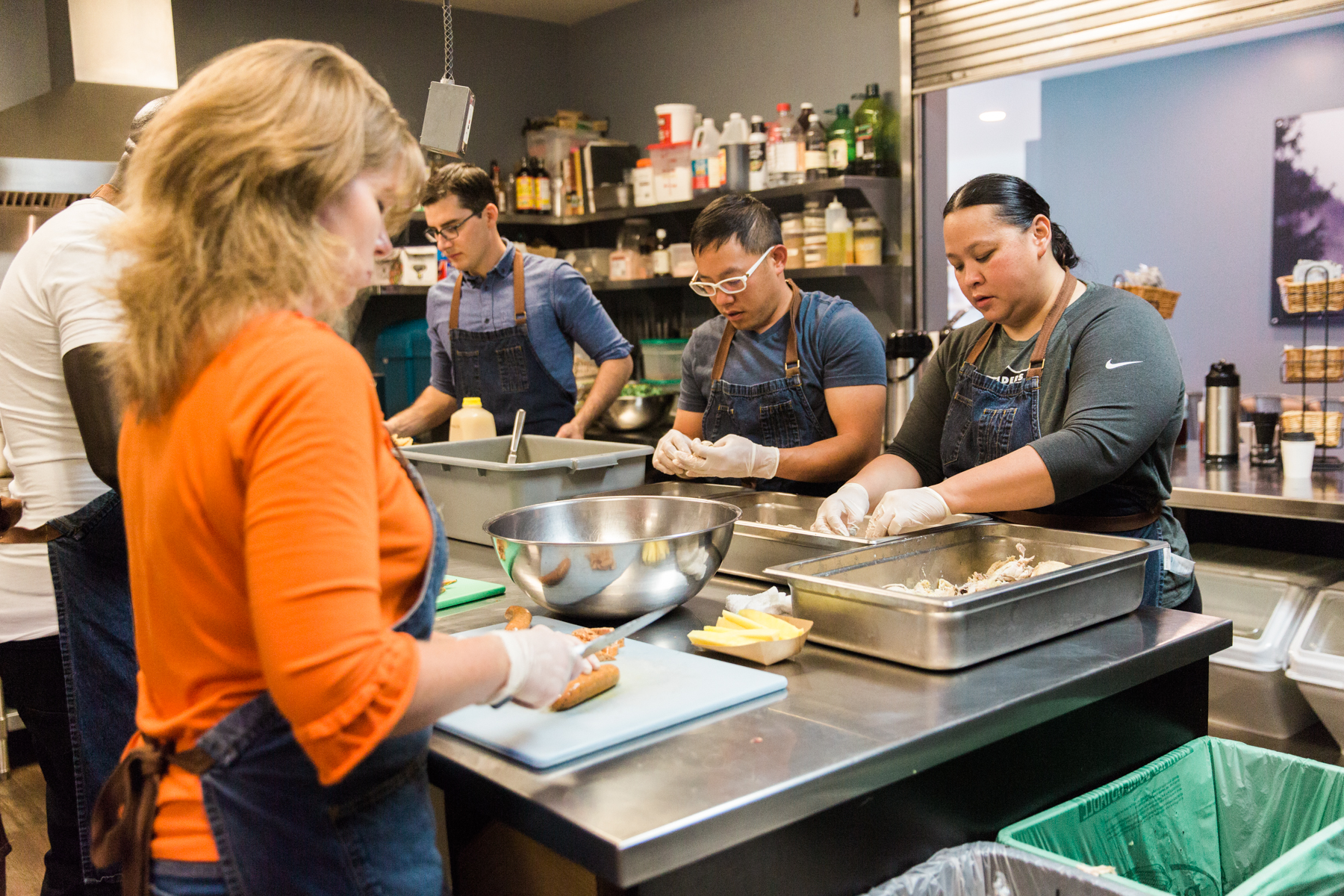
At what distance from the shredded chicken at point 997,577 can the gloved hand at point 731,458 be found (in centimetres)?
83

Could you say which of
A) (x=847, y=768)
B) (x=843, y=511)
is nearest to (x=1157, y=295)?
(x=843, y=511)

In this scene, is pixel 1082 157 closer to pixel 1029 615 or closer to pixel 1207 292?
pixel 1207 292

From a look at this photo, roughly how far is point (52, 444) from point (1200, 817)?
2.06 metres

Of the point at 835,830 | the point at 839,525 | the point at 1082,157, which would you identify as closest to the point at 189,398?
the point at 835,830

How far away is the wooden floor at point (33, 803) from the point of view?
2855mm

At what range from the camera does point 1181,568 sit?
6.72ft

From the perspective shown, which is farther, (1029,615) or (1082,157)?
(1082,157)

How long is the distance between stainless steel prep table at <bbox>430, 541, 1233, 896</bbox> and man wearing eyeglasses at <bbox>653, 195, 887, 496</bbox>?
44.5 inches

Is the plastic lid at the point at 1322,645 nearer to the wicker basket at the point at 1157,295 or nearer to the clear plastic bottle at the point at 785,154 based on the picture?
the wicker basket at the point at 1157,295

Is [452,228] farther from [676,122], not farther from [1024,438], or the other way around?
[1024,438]

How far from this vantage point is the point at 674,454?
262cm

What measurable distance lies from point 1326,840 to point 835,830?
64 cm

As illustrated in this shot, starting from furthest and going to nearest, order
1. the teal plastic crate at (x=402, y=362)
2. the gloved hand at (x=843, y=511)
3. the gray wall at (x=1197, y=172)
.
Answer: the gray wall at (x=1197, y=172) < the teal plastic crate at (x=402, y=362) < the gloved hand at (x=843, y=511)

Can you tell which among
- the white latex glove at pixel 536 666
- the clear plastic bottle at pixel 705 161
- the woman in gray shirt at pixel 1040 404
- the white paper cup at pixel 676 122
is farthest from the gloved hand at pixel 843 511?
the white paper cup at pixel 676 122
